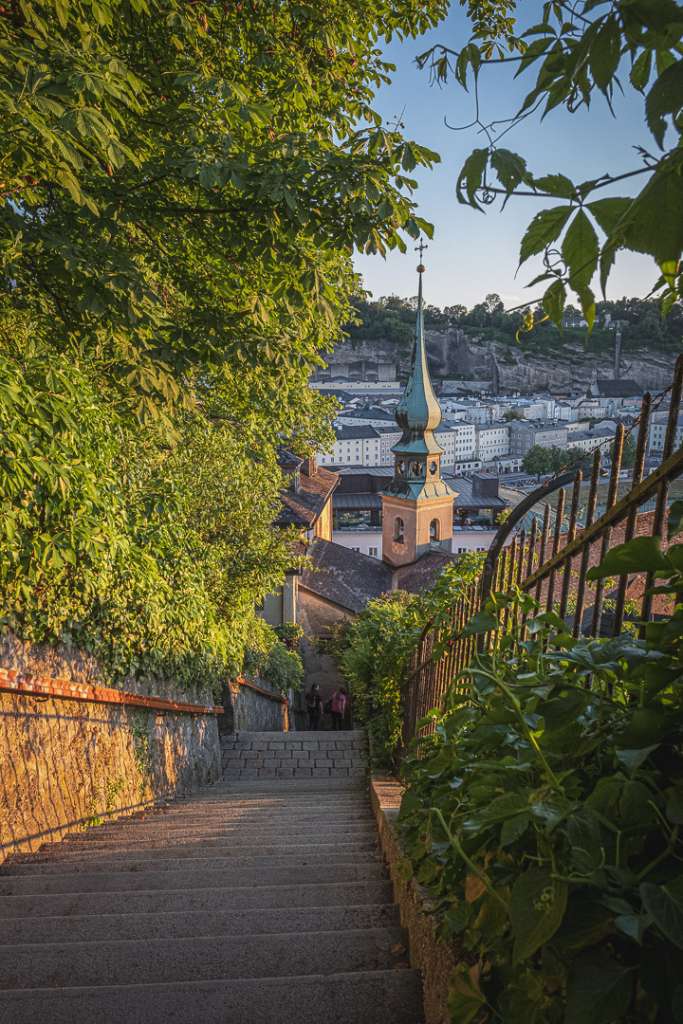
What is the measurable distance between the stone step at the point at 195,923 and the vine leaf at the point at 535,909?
192cm

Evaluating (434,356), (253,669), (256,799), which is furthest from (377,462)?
(256,799)

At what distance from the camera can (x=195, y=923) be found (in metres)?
2.75

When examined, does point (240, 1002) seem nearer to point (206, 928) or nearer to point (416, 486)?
point (206, 928)

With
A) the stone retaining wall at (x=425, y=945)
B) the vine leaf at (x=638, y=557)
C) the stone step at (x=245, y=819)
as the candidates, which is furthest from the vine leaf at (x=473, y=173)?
the stone step at (x=245, y=819)

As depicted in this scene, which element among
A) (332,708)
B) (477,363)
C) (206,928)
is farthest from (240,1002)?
(477,363)

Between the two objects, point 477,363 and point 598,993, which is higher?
point 477,363

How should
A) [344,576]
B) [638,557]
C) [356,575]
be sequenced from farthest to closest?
[356,575] → [344,576] → [638,557]

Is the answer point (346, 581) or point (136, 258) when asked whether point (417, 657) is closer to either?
point (136, 258)

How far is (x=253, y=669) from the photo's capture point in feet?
41.1

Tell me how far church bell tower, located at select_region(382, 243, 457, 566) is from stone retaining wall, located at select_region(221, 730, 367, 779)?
25.2 meters

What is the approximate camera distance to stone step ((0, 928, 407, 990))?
2.26 m

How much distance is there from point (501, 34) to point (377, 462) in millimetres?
80506

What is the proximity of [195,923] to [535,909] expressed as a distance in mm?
2297

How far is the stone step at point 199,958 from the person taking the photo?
88.9 inches
